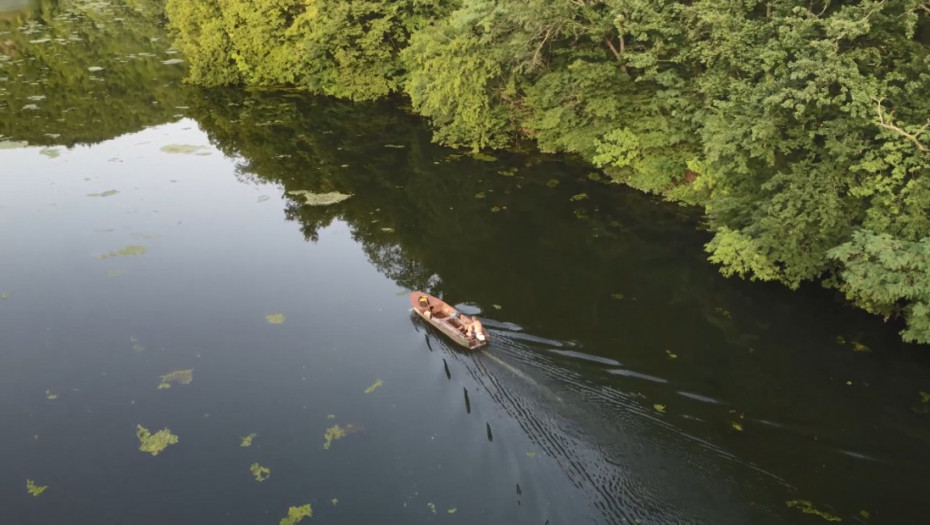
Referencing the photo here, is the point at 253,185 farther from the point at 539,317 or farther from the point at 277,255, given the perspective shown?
the point at 539,317

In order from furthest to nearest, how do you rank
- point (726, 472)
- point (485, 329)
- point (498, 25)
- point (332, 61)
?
point (332, 61) < point (498, 25) < point (485, 329) < point (726, 472)

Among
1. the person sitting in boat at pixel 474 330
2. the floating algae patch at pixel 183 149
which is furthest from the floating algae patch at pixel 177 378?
the floating algae patch at pixel 183 149

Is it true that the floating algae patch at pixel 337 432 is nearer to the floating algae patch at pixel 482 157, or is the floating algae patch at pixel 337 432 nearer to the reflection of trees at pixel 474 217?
the reflection of trees at pixel 474 217

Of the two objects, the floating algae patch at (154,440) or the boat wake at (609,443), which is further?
the floating algae patch at (154,440)

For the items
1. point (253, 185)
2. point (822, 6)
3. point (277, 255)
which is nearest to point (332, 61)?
point (253, 185)

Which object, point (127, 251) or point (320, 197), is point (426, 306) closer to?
point (320, 197)

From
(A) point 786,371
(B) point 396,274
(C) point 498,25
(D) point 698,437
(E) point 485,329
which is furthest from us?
(C) point 498,25

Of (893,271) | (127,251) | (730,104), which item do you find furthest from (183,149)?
(893,271)
